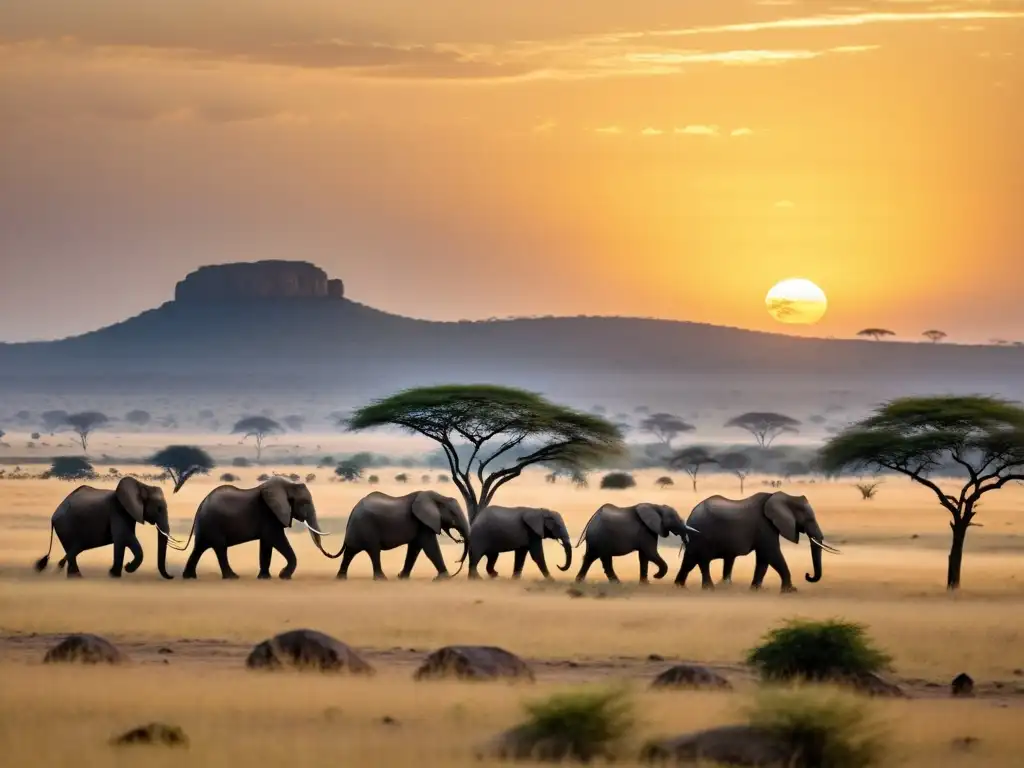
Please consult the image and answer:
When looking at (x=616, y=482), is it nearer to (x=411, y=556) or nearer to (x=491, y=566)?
(x=491, y=566)

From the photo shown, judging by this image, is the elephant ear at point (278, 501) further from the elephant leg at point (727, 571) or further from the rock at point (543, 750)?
the rock at point (543, 750)

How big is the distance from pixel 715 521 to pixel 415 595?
630 centimetres

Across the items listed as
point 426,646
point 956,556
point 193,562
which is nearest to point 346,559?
point 193,562

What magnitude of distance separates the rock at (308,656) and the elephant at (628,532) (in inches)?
614

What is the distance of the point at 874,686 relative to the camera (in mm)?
23094

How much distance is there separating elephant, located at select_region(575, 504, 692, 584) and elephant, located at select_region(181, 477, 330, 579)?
505cm

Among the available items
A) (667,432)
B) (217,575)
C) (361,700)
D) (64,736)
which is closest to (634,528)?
(217,575)

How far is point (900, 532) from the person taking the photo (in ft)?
207

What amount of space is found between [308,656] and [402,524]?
16.4 meters

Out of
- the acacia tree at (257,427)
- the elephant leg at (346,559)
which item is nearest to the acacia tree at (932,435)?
the elephant leg at (346,559)

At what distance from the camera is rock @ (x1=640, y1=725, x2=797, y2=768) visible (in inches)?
662

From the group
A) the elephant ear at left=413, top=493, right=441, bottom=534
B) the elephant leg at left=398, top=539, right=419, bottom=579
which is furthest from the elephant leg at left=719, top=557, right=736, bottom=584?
the elephant leg at left=398, top=539, right=419, bottom=579

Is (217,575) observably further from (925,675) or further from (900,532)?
(900,532)

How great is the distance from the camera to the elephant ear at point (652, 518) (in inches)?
1531
